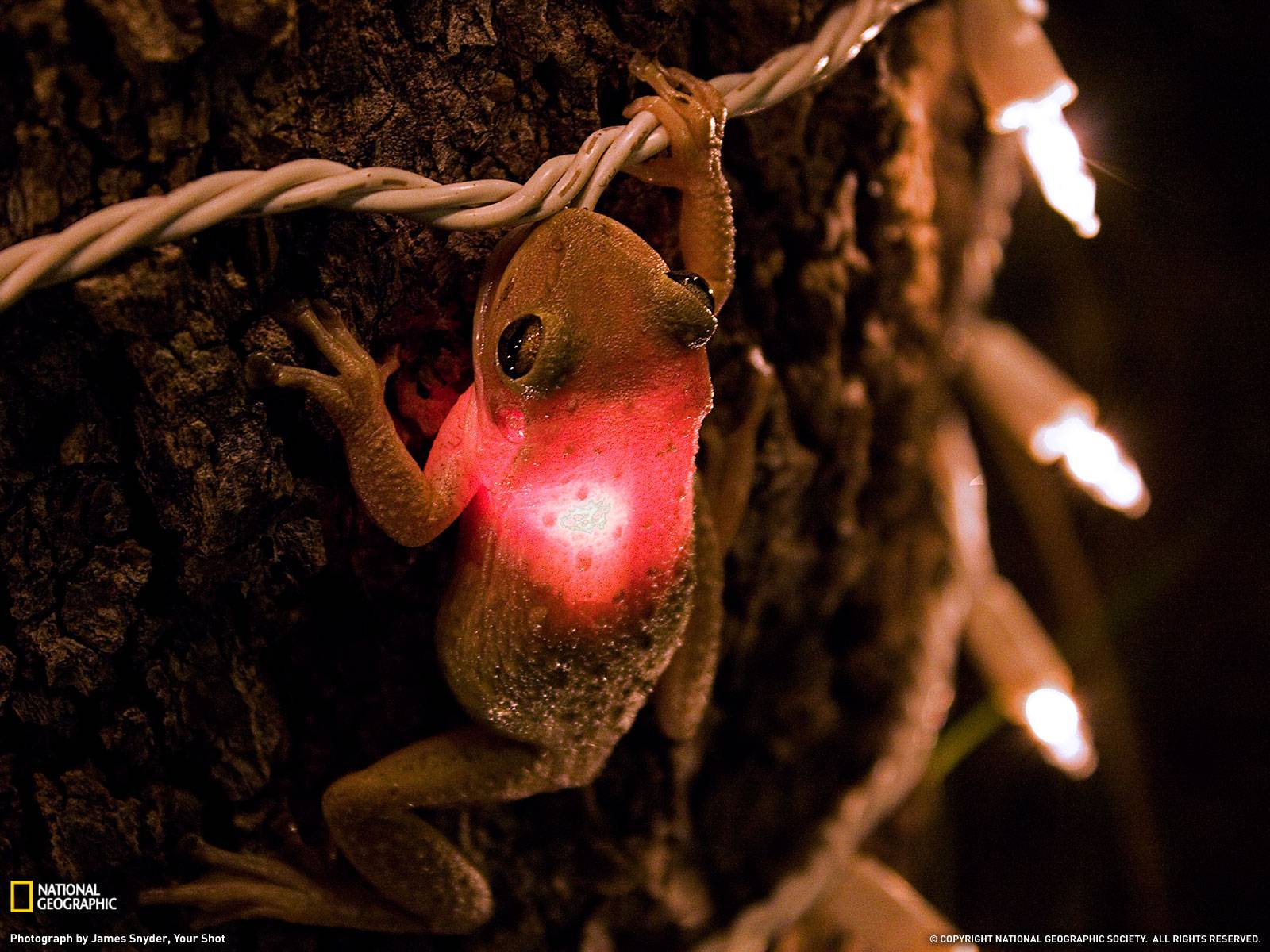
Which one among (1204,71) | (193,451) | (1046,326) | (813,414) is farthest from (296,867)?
(1204,71)

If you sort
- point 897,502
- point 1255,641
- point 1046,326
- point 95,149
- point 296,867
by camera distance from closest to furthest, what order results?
point 95,149, point 296,867, point 897,502, point 1255,641, point 1046,326

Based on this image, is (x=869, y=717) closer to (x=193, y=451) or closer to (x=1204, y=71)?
(x=193, y=451)

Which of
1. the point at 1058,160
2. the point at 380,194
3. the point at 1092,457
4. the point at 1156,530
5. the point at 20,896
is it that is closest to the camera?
the point at 380,194

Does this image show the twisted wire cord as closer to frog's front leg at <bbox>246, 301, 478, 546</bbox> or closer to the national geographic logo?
frog's front leg at <bbox>246, 301, 478, 546</bbox>

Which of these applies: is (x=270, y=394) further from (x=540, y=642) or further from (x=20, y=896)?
(x=20, y=896)

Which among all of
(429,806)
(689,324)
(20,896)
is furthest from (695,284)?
(20,896)

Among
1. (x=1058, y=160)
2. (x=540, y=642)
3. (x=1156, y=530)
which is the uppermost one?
(x=1156, y=530)
